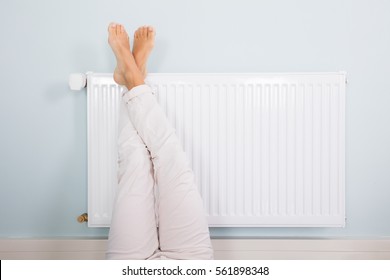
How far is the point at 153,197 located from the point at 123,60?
417 millimetres

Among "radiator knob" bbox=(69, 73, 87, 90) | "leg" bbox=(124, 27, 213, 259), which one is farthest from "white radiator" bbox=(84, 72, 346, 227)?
"leg" bbox=(124, 27, 213, 259)

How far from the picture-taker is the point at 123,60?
1.07m

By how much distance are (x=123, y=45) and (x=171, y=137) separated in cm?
33

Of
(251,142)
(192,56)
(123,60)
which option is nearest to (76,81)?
(123,60)

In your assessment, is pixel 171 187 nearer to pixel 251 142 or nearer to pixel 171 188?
pixel 171 188

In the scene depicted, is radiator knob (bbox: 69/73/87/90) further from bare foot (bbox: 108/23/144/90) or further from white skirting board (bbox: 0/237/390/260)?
white skirting board (bbox: 0/237/390/260)

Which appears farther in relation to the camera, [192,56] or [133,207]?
[192,56]

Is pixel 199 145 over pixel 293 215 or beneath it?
over

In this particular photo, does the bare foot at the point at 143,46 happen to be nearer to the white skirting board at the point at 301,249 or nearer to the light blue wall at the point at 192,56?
the light blue wall at the point at 192,56

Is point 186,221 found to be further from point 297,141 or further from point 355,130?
point 355,130

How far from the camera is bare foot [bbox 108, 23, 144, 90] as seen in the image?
105 cm

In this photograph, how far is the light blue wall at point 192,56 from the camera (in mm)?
1206
